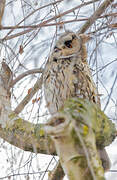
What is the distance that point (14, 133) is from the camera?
2.78 m

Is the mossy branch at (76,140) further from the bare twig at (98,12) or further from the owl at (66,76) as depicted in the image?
the bare twig at (98,12)

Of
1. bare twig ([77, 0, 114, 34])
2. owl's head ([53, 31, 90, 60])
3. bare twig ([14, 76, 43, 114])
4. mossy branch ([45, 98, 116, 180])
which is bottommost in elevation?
Result: mossy branch ([45, 98, 116, 180])

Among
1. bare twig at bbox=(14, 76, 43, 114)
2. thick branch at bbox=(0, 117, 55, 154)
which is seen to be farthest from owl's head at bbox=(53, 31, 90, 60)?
thick branch at bbox=(0, 117, 55, 154)

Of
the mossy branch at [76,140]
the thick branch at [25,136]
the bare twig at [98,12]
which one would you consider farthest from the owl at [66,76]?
the mossy branch at [76,140]

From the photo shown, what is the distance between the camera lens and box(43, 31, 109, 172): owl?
3.28 meters

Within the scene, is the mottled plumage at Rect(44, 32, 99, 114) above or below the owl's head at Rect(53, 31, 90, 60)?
below

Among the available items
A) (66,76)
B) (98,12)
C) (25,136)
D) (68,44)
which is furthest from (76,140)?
(68,44)

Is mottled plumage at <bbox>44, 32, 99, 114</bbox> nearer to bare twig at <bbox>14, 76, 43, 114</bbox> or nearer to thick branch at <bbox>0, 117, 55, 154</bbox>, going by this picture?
bare twig at <bbox>14, 76, 43, 114</bbox>

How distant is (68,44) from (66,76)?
435 mm

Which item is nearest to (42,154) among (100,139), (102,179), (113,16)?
(100,139)

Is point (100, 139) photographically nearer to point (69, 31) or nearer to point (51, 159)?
point (51, 159)

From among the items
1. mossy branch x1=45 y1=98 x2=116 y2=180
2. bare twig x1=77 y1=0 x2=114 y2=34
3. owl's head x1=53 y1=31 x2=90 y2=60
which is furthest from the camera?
owl's head x1=53 y1=31 x2=90 y2=60

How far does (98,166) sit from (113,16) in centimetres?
171

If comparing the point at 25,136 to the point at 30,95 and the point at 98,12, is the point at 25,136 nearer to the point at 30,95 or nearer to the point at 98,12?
the point at 30,95
